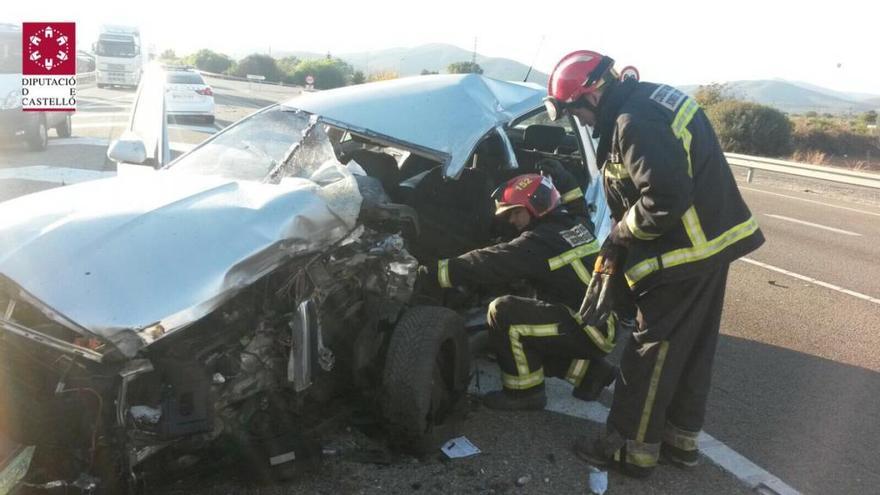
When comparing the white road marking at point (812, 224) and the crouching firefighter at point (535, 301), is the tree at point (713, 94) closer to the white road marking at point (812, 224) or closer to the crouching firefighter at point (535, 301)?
the white road marking at point (812, 224)

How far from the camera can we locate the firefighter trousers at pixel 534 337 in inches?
146

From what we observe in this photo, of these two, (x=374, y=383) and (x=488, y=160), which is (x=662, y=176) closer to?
(x=374, y=383)

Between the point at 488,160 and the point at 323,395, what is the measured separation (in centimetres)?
224

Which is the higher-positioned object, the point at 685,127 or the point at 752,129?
the point at 685,127

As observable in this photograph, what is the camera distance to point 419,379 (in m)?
3.08

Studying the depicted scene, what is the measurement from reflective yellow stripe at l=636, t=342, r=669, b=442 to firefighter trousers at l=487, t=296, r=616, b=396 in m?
0.47

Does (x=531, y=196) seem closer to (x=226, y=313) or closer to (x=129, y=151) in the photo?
(x=226, y=313)

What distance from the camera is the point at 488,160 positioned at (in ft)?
15.7

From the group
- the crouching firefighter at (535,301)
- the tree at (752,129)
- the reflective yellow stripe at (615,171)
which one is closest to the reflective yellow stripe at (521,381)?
the crouching firefighter at (535,301)

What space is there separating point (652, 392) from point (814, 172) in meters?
13.4

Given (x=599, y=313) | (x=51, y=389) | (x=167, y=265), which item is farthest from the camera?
(x=599, y=313)

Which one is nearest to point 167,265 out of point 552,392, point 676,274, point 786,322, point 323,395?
point 323,395

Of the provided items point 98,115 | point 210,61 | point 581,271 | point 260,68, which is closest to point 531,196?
point 581,271

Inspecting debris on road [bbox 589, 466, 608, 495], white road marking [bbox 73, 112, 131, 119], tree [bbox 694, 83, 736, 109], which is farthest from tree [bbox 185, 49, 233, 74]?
debris on road [bbox 589, 466, 608, 495]
